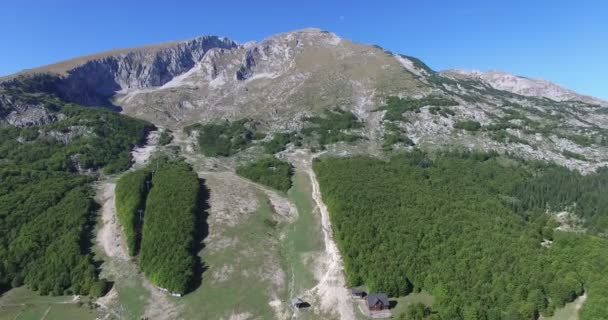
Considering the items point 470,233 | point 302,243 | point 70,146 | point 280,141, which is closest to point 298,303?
point 302,243

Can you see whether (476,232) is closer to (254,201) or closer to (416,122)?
(254,201)

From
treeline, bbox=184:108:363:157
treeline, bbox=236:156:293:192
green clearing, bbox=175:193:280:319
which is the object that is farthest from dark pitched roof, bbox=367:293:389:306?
treeline, bbox=184:108:363:157

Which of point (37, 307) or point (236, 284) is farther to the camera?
point (236, 284)

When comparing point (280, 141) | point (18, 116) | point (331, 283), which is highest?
point (18, 116)

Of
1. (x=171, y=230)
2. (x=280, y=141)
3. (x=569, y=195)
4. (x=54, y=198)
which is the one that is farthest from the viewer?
(x=280, y=141)

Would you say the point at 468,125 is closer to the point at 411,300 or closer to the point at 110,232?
the point at 411,300

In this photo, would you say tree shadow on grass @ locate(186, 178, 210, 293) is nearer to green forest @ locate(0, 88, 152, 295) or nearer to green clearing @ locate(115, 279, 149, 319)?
green clearing @ locate(115, 279, 149, 319)

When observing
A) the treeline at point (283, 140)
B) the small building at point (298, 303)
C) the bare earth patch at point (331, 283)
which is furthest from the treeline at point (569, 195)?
the small building at point (298, 303)
